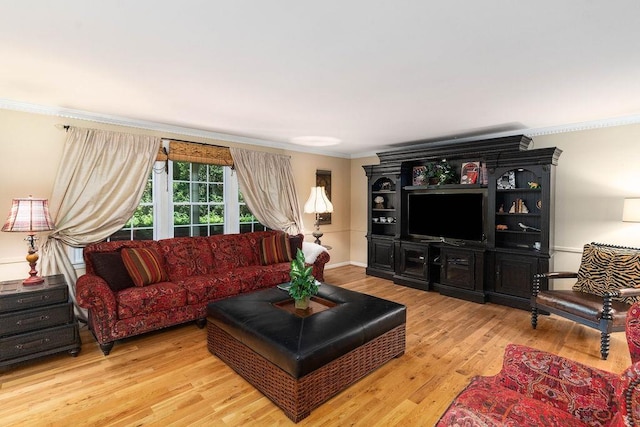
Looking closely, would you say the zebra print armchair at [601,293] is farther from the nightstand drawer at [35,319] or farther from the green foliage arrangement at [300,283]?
the nightstand drawer at [35,319]

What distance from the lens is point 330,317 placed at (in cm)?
262

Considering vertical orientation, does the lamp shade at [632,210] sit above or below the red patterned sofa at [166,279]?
above

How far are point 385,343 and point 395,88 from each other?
225cm

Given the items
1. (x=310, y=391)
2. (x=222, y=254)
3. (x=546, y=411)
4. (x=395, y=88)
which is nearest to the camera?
(x=546, y=411)

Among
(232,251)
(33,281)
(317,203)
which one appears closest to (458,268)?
(317,203)

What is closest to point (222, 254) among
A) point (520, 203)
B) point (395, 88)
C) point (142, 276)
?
point (142, 276)

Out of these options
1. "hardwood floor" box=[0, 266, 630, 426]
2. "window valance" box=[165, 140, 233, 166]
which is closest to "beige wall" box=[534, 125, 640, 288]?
"hardwood floor" box=[0, 266, 630, 426]

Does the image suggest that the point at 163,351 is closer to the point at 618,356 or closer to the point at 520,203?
the point at 618,356

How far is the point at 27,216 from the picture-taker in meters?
2.99

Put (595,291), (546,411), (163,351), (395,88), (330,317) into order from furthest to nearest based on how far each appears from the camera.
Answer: (595,291) → (163,351) → (395,88) → (330,317) → (546,411)

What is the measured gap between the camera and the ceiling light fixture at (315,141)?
5070 mm

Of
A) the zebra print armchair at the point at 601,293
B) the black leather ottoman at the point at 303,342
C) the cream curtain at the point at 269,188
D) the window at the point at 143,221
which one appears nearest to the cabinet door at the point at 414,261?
the zebra print armchair at the point at 601,293

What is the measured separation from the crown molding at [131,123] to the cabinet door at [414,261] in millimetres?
2590

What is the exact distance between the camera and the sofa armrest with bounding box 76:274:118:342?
2959 millimetres
